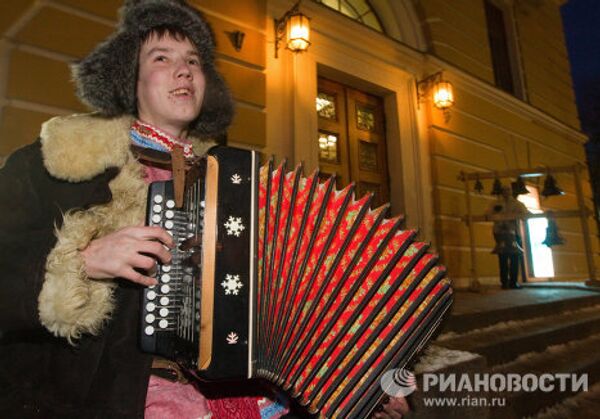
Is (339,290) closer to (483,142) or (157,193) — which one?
(157,193)

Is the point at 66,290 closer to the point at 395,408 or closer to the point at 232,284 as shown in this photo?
the point at 232,284

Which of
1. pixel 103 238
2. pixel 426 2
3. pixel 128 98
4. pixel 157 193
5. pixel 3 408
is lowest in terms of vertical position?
pixel 3 408

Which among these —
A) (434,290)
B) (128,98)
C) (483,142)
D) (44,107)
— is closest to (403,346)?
(434,290)

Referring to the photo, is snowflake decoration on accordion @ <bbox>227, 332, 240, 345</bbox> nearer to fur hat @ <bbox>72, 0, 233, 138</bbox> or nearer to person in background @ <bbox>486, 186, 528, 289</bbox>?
fur hat @ <bbox>72, 0, 233, 138</bbox>

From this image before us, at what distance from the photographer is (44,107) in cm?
255

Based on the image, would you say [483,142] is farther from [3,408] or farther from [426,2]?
[3,408]

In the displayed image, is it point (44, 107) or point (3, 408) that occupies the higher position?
point (44, 107)

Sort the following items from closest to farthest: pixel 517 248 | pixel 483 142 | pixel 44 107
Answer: pixel 44 107 → pixel 517 248 → pixel 483 142

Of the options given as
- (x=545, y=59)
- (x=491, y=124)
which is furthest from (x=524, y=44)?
(x=491, y=124)

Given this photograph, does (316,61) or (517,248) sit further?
(517,248)

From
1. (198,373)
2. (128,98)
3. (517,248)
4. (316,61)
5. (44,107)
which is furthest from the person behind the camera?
(517,248)

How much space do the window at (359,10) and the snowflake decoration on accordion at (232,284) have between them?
508cm

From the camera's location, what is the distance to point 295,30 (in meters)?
3.79

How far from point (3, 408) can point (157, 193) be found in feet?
2.02
